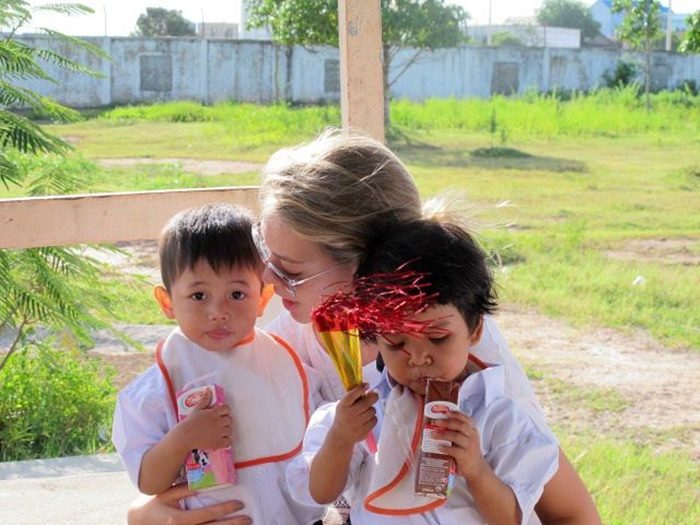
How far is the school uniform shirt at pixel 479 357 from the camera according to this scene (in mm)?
1703

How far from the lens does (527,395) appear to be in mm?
1729

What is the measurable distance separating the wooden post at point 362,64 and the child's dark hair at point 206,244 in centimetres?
66

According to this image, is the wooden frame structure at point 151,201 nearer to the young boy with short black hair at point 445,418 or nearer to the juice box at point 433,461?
the young boy with short black hair at point 445,418

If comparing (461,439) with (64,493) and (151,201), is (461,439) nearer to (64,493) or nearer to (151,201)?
(151,201)

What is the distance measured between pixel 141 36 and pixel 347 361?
43.8 feet

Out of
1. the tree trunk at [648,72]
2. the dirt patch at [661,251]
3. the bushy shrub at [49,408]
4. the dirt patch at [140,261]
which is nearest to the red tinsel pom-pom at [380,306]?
the bushy shrub at [49,408]

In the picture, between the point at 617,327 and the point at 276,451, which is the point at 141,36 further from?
the point at 276,451

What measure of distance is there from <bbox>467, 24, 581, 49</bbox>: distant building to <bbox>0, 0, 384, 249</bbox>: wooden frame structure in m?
23.3

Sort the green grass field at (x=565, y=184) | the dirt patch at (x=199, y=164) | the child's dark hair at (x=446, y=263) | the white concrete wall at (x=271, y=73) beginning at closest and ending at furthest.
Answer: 1. the child's dark hair at (x=446, y=263)
2. the green grass field at (x=565, y=184)
3. the dirt patch at (x=199, y=164)
4. the white concrete wall at (x=271, y=73)

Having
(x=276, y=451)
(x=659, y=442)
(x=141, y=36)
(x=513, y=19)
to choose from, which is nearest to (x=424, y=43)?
(x=141, y=36)

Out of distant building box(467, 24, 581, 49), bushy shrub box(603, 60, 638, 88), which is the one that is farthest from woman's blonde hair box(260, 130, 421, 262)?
distant building box(467, 24, 581, 49)

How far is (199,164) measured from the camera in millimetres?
11562

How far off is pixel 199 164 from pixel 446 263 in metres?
10.1

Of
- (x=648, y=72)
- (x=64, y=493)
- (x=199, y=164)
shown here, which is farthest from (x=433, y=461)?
(x=648, y=72)
